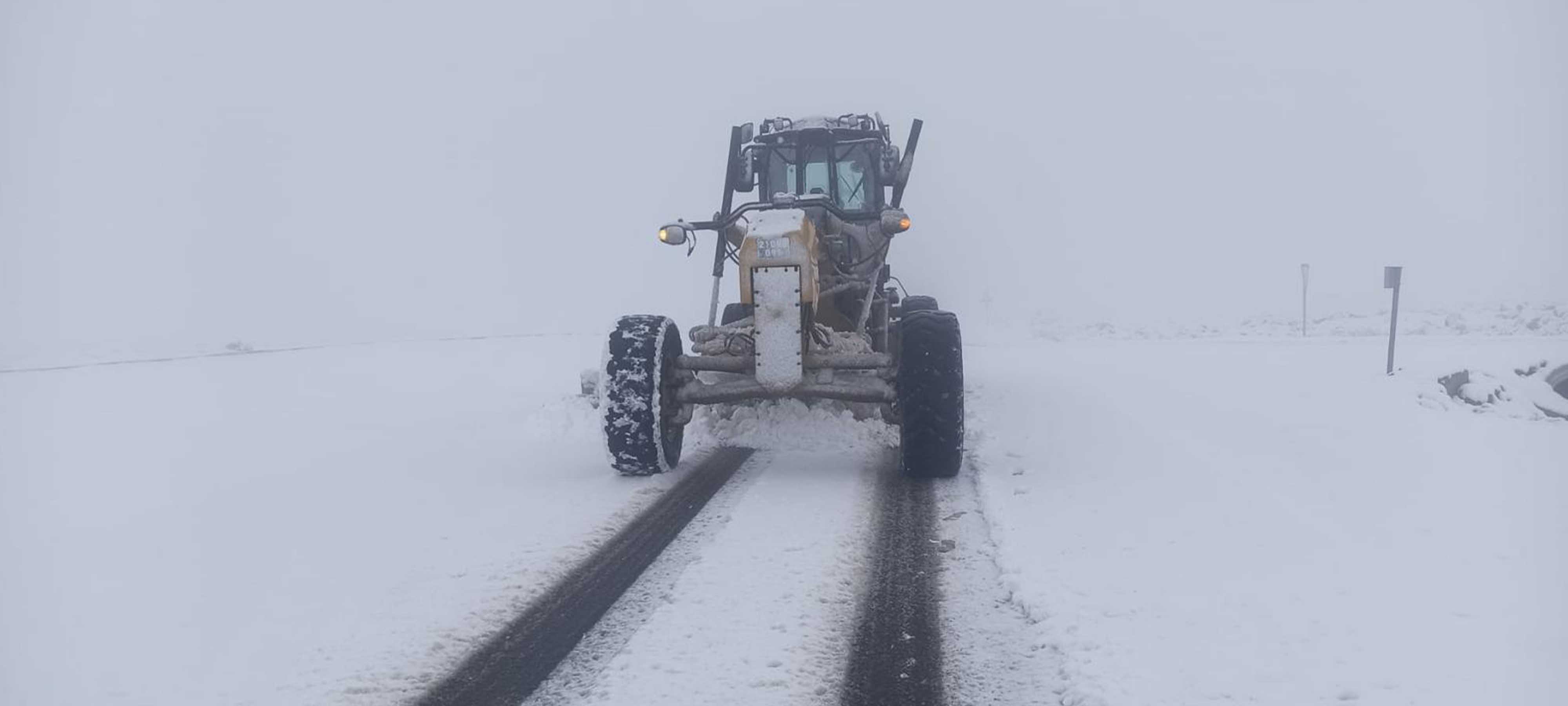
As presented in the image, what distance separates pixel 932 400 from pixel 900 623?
9.09ft

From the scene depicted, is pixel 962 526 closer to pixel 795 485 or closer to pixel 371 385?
pixel 795 485

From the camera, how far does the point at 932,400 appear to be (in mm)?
6441

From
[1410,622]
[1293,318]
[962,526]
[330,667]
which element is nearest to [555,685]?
[330,667]

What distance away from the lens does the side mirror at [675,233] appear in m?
7.36

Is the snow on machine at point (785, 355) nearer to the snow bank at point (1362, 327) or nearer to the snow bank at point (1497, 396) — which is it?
the snow bank at point (1497, 396)

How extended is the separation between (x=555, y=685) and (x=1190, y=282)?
192 feet

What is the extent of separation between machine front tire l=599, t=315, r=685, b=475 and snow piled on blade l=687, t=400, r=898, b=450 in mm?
1424

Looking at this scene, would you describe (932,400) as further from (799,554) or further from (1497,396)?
(1497,396)

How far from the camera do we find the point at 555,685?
129 inches

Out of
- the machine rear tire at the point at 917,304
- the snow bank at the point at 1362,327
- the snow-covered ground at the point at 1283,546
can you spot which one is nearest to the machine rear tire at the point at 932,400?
the snow-covered ground at the point at 1283,546

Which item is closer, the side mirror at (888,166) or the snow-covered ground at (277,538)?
the snow-covered ground at (277,538)

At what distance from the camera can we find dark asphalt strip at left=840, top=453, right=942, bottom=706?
3.23 meters

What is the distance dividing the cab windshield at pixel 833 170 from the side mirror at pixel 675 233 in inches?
79.4

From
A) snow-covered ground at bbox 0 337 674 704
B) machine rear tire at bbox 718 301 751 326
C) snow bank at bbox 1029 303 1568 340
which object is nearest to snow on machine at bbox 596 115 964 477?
snow-covered ground at bbox 0 337 674 704
